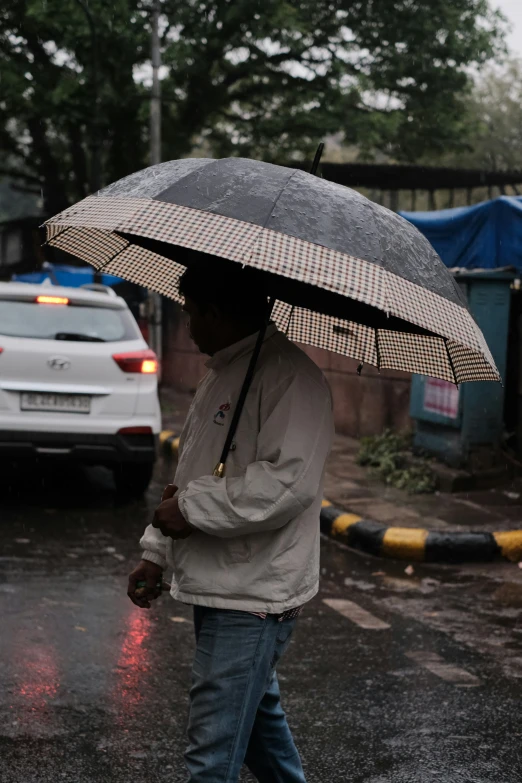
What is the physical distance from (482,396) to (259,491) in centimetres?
685

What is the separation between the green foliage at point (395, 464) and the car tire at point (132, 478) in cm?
227

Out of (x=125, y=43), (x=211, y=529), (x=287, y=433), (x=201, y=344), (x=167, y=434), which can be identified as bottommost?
(x=167, y=434)

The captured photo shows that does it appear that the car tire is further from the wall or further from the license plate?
the wall

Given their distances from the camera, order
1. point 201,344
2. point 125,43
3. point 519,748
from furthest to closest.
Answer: point 125,43
point 519,748
point 201,344

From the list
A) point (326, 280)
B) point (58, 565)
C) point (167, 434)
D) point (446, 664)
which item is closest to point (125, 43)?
point (167, 434)

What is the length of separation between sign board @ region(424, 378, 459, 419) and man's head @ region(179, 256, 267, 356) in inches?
253

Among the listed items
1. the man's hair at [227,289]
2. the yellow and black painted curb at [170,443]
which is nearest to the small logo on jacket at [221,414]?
the man's hair at [227,289]

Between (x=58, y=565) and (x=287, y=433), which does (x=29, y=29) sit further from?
(x=287, y=433)

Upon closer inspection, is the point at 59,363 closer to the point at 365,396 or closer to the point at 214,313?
the point at 365,396

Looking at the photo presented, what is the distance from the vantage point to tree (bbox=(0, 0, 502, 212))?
814 inches

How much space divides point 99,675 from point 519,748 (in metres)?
1.77

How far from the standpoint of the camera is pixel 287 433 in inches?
95.7

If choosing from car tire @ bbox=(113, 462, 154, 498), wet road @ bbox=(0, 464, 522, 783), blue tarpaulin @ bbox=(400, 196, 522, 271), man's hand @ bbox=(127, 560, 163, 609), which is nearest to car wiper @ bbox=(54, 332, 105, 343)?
car tire @ bbox=(113, 462, 154, 498)

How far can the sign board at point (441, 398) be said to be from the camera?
9.00 metres
